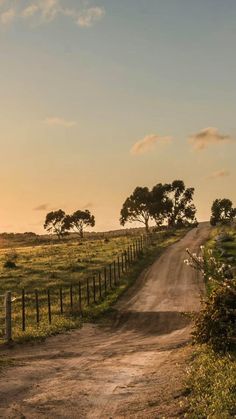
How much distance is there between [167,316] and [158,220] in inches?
4852

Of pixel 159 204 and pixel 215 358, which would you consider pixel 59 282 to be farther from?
pixel 159 204

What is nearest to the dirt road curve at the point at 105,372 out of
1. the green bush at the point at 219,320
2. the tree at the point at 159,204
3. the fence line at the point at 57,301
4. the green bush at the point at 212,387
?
the green bush at the point at 212,387

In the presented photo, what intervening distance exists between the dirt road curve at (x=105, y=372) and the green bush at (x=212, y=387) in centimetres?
47

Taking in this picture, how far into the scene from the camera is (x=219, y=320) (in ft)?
57.9

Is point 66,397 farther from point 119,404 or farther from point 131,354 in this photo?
point 131,354

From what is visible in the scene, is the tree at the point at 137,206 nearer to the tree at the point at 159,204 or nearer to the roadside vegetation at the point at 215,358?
→ the tree at the point at 159,204

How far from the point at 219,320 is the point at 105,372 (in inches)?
155

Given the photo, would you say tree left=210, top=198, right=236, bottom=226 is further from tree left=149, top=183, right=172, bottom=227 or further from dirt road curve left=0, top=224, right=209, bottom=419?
dirt road curve left=0, top=224, right=209, bottom=419

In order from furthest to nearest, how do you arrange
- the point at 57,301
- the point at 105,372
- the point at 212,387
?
the point at 57,301
the point at 105,372
the point at 212,387

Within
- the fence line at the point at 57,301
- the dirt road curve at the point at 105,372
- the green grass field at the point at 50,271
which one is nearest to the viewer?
the dirt road curve at the point at 105,372

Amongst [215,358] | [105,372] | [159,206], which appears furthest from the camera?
[159,206]

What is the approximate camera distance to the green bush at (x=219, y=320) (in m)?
17.4

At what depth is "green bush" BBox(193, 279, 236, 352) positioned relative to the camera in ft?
57.0

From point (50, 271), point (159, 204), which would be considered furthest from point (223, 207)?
point (50, 271)
